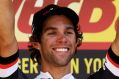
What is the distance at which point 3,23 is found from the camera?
174 cm

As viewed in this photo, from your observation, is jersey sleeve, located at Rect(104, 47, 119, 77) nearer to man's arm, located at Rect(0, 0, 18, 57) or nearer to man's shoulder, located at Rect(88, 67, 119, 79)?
man's shoulder, located at Rect(88, 67, 119, 79)

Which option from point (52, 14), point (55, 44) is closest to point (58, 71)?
point (55, 44)

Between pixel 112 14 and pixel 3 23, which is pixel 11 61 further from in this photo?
pixel 112 14

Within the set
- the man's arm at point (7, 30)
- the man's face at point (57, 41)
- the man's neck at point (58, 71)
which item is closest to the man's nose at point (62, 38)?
the man's face at point (57, 41)

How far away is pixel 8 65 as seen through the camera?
1838 mm

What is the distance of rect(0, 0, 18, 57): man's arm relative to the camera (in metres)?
1.74

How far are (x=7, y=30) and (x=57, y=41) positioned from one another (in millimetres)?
270

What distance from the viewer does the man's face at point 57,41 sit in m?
1.94

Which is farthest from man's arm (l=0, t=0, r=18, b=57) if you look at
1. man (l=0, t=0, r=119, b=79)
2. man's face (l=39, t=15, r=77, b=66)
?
man's face (l=39, t=15, r=77, b=66)

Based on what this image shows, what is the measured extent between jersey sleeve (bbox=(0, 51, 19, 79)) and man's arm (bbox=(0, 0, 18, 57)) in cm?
2

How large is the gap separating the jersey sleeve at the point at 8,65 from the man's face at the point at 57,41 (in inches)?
6.7

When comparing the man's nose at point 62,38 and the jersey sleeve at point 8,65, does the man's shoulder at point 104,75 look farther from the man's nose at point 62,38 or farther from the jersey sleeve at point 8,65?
the jersey sleeve at point 8,65

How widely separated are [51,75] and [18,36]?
2.34 feet

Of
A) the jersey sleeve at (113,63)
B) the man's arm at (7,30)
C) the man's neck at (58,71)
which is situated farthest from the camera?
the man's neck at (58,71)
